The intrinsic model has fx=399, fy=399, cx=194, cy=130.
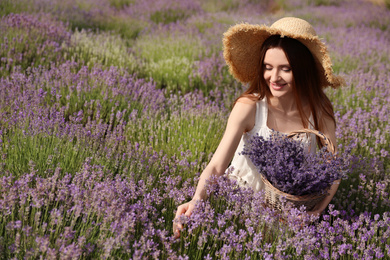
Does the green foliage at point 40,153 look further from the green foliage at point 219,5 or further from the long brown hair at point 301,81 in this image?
the green foliage at point 219,5

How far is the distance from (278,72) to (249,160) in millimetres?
638

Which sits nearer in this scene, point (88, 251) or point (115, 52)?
point (88, 251)

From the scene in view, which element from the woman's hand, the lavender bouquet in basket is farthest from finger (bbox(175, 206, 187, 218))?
the lavender bouquet in basket

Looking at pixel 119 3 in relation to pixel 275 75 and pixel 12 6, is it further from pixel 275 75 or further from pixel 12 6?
pixel 275 75

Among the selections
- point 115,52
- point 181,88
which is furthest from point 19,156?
point 115,52

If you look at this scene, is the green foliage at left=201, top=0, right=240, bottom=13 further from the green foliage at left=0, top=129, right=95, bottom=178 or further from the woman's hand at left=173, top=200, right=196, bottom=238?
the woman's hand at left=173, top=200, right=196, bottom=238

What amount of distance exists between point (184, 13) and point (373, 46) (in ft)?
14.5

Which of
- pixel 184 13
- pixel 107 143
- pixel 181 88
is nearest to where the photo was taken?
pixel 107 143

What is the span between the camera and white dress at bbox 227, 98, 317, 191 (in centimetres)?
276

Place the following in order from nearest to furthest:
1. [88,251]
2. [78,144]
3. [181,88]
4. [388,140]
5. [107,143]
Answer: [88,251], [78,144], [107,143], [388,140], [181,88]

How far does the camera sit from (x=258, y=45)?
9.14 feet

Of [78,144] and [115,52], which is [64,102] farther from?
[115,52]

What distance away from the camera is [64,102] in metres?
3.68

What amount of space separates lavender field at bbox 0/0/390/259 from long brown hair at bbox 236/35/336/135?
1.42 ft
